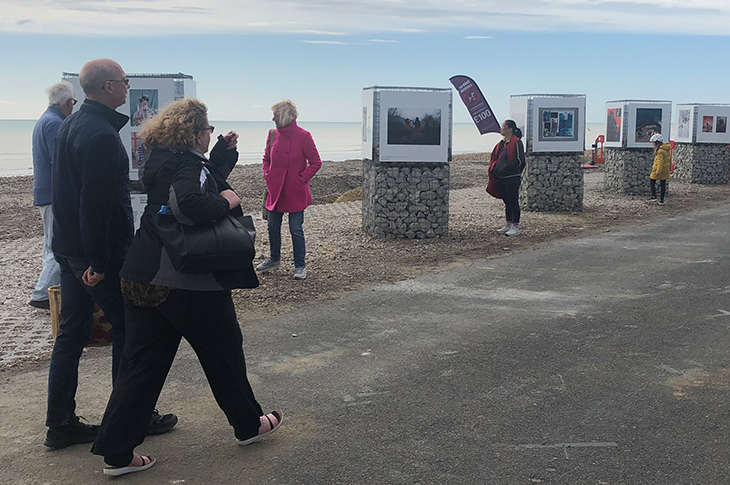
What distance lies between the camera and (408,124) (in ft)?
40.0

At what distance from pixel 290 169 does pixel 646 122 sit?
14.1 meters

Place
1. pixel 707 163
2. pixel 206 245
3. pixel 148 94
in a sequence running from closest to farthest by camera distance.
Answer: pixel 206 245 < pixel 148 94 < pixel 707 163

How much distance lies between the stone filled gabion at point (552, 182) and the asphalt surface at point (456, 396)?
8135 millimetres

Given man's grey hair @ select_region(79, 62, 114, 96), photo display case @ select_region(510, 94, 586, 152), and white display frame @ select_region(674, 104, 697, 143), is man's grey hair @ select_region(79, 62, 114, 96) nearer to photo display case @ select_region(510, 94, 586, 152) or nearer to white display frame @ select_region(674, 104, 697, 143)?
photo display case @ select_region(510, 94, 586, 152)

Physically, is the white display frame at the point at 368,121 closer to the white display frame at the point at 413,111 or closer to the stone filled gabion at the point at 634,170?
the white display frame at the point at 413,111

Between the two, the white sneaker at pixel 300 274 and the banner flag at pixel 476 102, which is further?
the banner flag at pixel 476 102

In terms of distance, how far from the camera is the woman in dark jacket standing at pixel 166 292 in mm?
3781

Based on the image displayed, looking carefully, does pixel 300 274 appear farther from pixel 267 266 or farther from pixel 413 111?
pixel 413 111

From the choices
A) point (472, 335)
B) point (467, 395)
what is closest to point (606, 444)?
point (467, 395)

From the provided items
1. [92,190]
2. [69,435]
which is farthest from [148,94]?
[69,435]

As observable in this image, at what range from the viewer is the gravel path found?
24.5 ft

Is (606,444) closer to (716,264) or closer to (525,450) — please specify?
(525,450)

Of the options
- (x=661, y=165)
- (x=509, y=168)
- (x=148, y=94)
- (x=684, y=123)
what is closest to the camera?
(x=148, y=94)

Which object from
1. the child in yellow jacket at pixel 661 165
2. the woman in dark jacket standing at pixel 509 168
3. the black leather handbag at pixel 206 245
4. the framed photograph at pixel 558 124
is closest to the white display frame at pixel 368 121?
the woman in dark jacket standing at pixel 509 168
